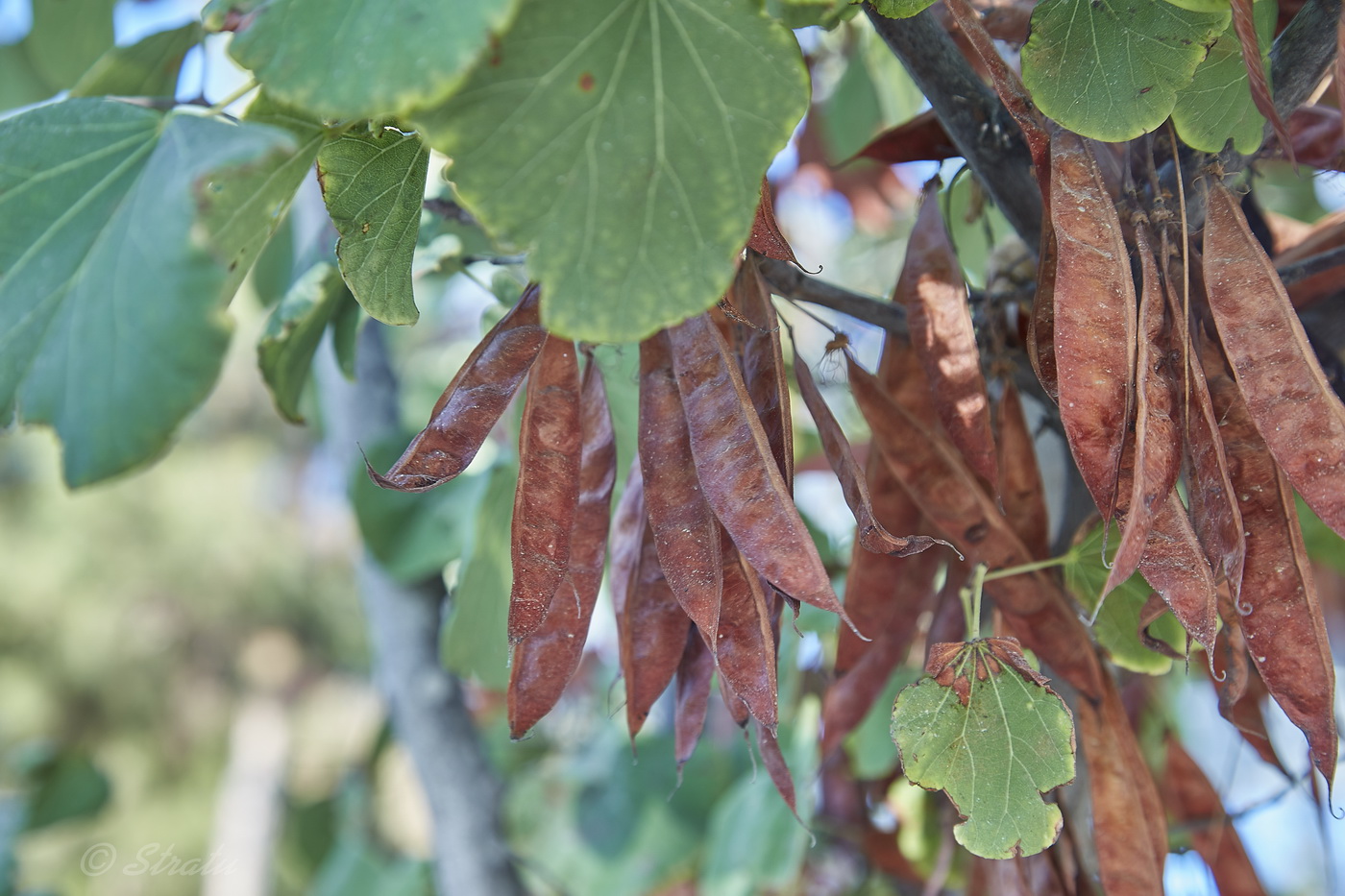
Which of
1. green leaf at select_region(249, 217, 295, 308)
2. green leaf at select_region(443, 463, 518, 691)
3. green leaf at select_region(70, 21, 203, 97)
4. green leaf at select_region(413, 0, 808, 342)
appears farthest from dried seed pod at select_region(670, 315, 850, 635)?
green leaf at select_region(249, 217, 295, 308)

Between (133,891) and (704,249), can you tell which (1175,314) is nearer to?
(704,249)

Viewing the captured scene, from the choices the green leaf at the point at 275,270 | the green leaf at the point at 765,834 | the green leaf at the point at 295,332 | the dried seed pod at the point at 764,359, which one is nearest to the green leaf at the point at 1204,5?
the dried seed pod at the point at 764,359

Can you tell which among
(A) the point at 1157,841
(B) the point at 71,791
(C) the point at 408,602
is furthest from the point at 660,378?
(B) the point at 71,791

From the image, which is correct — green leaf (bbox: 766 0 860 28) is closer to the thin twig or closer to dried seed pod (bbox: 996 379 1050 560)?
the thin twig

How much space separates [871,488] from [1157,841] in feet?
1.06

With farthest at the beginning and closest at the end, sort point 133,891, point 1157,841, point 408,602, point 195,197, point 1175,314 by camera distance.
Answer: point 133,891 → point 408,602 → point 1157,841 → point 1175,314 → point 195,197

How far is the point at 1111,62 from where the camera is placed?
514 mm

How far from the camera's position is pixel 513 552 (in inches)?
22.2

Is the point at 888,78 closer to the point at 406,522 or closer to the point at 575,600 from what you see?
the point at 406,522

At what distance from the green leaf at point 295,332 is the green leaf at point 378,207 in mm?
284

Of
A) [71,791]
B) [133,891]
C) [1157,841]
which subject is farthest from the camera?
[133,891]

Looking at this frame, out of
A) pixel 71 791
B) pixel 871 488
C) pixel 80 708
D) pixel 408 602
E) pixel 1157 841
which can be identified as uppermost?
pixel 871 488

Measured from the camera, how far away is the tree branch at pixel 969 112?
0.60m

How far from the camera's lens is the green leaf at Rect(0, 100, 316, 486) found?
369 mm
